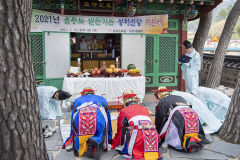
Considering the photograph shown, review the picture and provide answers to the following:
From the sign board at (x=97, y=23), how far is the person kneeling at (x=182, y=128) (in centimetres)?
456

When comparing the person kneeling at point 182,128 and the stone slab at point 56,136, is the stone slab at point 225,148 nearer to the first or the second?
the person kneeling at point 182,128

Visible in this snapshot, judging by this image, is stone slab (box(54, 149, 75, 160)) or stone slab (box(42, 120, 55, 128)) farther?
stone slab (box(42, 120, 55, 128))

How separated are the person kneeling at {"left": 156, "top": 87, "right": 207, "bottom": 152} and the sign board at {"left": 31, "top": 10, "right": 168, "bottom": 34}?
4.56m

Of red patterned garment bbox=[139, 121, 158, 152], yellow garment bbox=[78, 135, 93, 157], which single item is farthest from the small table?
red patterned garment bbox=[139, 121, 158, 152]

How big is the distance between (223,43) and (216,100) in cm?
480

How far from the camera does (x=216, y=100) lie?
5.45 m

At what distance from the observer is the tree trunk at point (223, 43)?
29.4 feet

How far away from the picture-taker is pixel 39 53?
7902 millimetres

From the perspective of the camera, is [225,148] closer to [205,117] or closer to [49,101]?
[205,117]

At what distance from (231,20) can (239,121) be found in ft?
19.5

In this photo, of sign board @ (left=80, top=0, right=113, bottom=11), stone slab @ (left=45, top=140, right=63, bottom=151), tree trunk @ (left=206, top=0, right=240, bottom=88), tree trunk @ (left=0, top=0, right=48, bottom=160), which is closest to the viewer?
tree trunk @ (left=0, top=0, right=48, bottom=160)

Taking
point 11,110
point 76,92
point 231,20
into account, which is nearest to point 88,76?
point 76,92

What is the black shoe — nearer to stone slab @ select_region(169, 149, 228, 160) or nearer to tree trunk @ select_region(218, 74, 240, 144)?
stone slab @ select_region(169, 149, 228, 160)

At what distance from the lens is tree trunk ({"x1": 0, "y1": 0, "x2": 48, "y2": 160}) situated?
195cm
